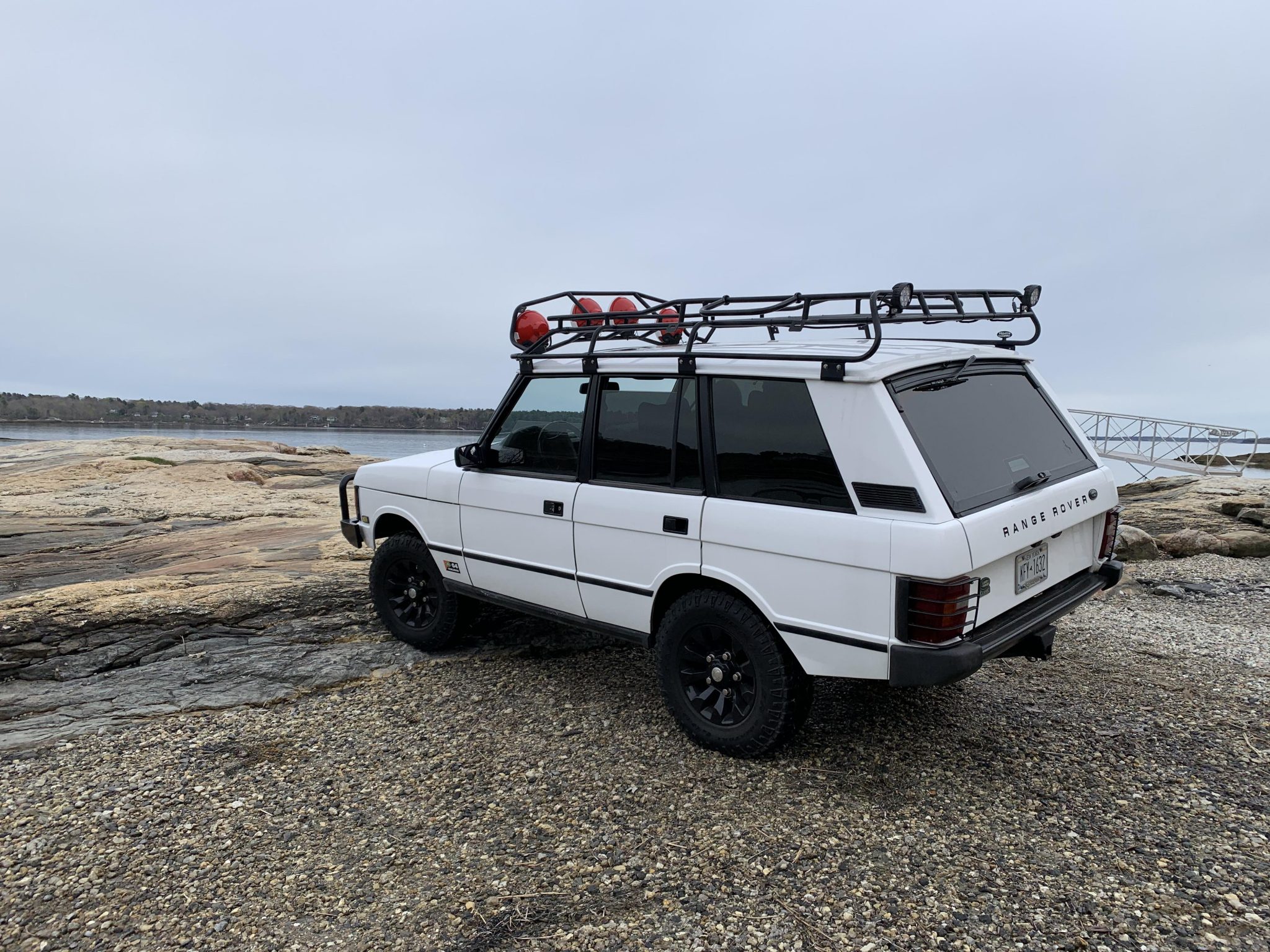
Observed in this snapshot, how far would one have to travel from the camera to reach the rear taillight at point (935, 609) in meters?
3.08

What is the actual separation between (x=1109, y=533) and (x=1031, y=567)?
3.02 feet

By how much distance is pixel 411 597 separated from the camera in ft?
18.3

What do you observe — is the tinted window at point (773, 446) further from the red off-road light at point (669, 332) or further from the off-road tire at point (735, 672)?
the red off-road light at point (669, 332)

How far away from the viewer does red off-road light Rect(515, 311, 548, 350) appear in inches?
192

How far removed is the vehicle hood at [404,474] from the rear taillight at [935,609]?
3.29 meters

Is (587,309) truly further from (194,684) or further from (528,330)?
(194,684)

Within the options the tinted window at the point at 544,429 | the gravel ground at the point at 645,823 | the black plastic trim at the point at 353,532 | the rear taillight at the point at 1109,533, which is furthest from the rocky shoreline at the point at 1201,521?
the black plastic trim at the point at 353,532

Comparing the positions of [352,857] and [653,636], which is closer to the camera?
[352,857]

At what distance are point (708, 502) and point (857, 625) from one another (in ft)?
3.04

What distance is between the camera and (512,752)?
402 cm

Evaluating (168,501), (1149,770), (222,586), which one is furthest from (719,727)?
(168,501)

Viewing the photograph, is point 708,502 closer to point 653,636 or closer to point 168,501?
point 653,636

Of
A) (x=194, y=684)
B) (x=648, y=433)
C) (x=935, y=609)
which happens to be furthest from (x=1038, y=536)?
(x=194, y=684)

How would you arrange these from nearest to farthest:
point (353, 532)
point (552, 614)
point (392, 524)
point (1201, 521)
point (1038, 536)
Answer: point (1038, 536)
point (552, 614)
point (392, 524)
point (353, 532)
point (1201, 521)
